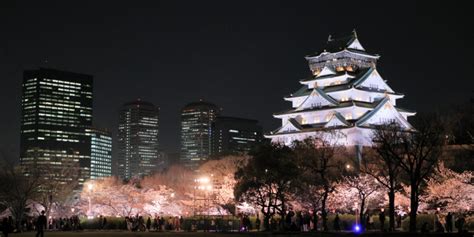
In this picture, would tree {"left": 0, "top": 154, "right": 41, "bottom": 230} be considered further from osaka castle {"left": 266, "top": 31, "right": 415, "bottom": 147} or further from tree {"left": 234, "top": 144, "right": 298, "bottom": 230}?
osaka castle {"left": 266, "top": 31, "right": 415, "bottom": 147}

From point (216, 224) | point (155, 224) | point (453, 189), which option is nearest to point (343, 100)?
point (216, 224)

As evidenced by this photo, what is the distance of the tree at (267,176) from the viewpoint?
5597cm

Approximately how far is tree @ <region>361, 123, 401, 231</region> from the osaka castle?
16830 mm

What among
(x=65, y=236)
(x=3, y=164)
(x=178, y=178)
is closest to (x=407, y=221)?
(x=65, y=236)

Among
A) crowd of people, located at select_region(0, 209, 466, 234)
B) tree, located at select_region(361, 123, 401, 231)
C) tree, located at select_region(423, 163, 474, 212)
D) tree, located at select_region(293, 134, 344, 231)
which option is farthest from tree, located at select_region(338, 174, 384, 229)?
tree, located at select_region(423, 163, 474, 212)

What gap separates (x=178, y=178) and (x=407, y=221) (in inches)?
2563

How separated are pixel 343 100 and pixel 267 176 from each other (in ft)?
137

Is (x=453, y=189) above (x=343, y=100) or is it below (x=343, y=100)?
below

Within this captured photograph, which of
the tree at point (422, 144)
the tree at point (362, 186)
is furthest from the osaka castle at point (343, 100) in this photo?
the tree at point (422, 144)

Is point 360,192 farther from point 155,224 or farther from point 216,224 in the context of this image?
point 155,224

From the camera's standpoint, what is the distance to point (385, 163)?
61500 millimetres

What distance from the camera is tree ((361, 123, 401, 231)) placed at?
52.7 metres

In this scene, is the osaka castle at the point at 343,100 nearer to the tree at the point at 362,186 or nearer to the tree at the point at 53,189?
the tree at the point at 362,186

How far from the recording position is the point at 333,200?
67.3 metres
